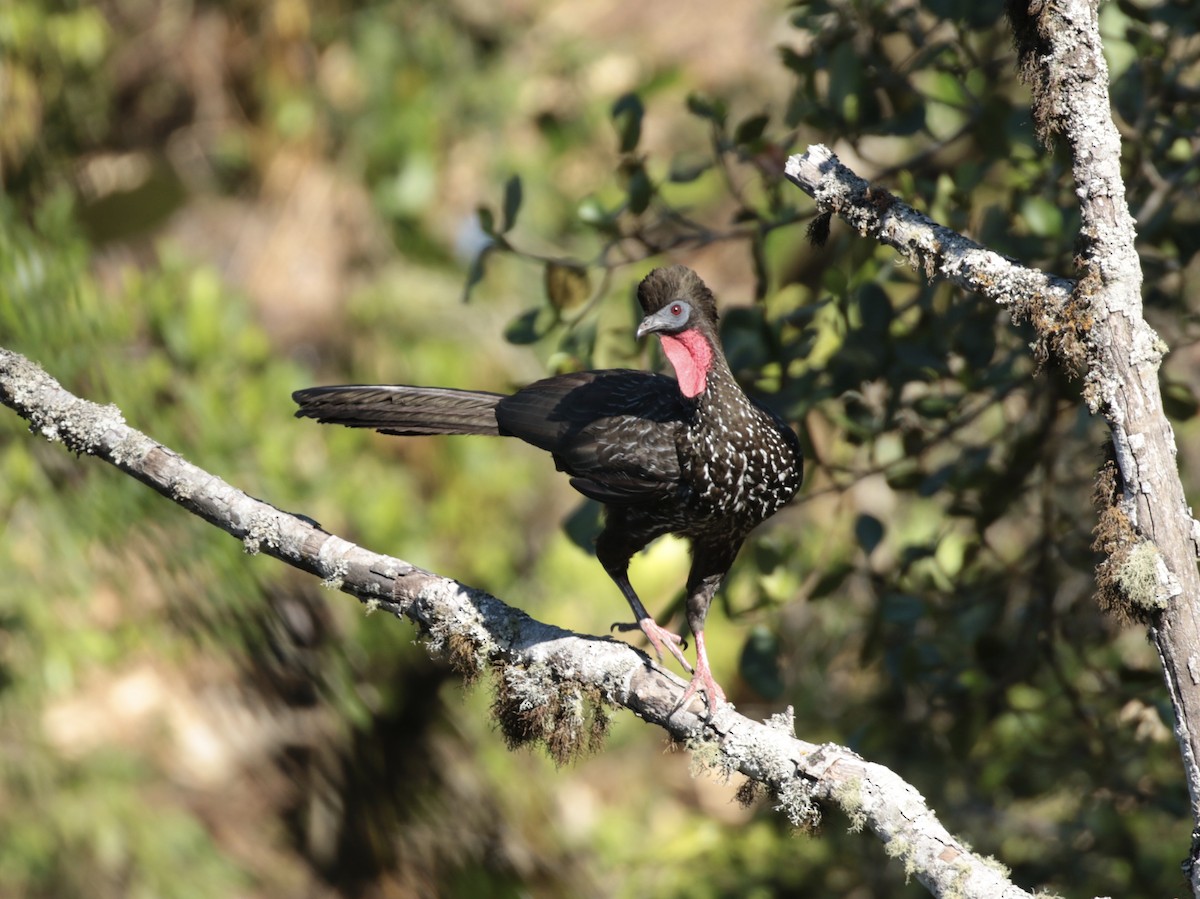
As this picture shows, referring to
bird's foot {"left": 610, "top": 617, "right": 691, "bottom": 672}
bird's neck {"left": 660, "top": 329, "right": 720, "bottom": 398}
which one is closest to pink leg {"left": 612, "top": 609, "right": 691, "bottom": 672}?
bird's foot {"left": 610, "top": 617, "right": 691, "bottom": 672}

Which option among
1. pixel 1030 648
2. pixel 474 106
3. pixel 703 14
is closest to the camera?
pixel 1030 648

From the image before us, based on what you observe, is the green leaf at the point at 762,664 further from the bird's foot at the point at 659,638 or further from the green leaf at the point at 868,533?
the green leaf at the point at 868,533

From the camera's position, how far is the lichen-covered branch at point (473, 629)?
2.43 metres

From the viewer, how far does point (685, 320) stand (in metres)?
3.01

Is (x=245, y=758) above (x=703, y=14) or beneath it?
beneath

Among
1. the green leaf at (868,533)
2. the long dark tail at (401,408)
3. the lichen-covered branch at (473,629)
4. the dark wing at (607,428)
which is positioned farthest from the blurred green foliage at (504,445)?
the lichen-covered branch at (473,629)

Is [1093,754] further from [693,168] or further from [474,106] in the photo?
[474,106]

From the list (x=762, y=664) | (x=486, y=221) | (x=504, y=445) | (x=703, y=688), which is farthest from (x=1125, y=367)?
(x=504, y=445)

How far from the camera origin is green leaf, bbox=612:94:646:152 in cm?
326

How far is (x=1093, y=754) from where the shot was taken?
3572mm

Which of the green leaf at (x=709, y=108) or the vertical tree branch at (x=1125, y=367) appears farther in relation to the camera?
the green leaf at (x=709, y=108)

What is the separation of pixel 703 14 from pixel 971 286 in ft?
24.4

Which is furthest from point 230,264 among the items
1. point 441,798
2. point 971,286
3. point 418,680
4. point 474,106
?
point 971,286

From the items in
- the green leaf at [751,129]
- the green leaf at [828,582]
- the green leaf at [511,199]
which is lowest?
the green leaf at [828,582]
